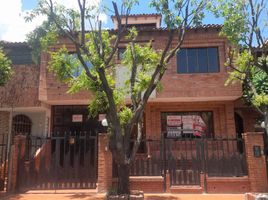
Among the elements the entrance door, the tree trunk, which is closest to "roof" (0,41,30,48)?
the entrance door

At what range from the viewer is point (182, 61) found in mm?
15367

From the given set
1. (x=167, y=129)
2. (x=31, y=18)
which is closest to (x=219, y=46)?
(x=167, y=129)

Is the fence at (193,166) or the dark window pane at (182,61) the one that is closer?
the fence at (193,166)

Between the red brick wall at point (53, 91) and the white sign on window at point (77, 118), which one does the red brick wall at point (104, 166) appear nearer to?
the red brick wall at point (53, 91)

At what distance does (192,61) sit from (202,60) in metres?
0.49

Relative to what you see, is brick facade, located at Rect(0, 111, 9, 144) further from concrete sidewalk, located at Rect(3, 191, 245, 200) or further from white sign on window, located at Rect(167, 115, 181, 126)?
white sign on window, located at Rect(167, 115, 181, 126)

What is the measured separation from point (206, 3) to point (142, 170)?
6.22 meters

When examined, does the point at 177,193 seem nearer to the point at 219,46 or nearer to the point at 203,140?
the point at 203,140

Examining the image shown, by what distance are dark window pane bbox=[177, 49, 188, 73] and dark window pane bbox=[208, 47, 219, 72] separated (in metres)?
1.15

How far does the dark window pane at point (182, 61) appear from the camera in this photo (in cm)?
1522

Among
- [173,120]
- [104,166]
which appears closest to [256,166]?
[104,166]

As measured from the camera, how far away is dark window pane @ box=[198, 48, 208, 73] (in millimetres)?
15180

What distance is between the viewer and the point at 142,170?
38.5 feet

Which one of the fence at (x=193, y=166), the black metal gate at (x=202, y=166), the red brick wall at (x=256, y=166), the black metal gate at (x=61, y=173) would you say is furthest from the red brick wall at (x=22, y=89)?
the red brick wall at (x=256, y=166)
